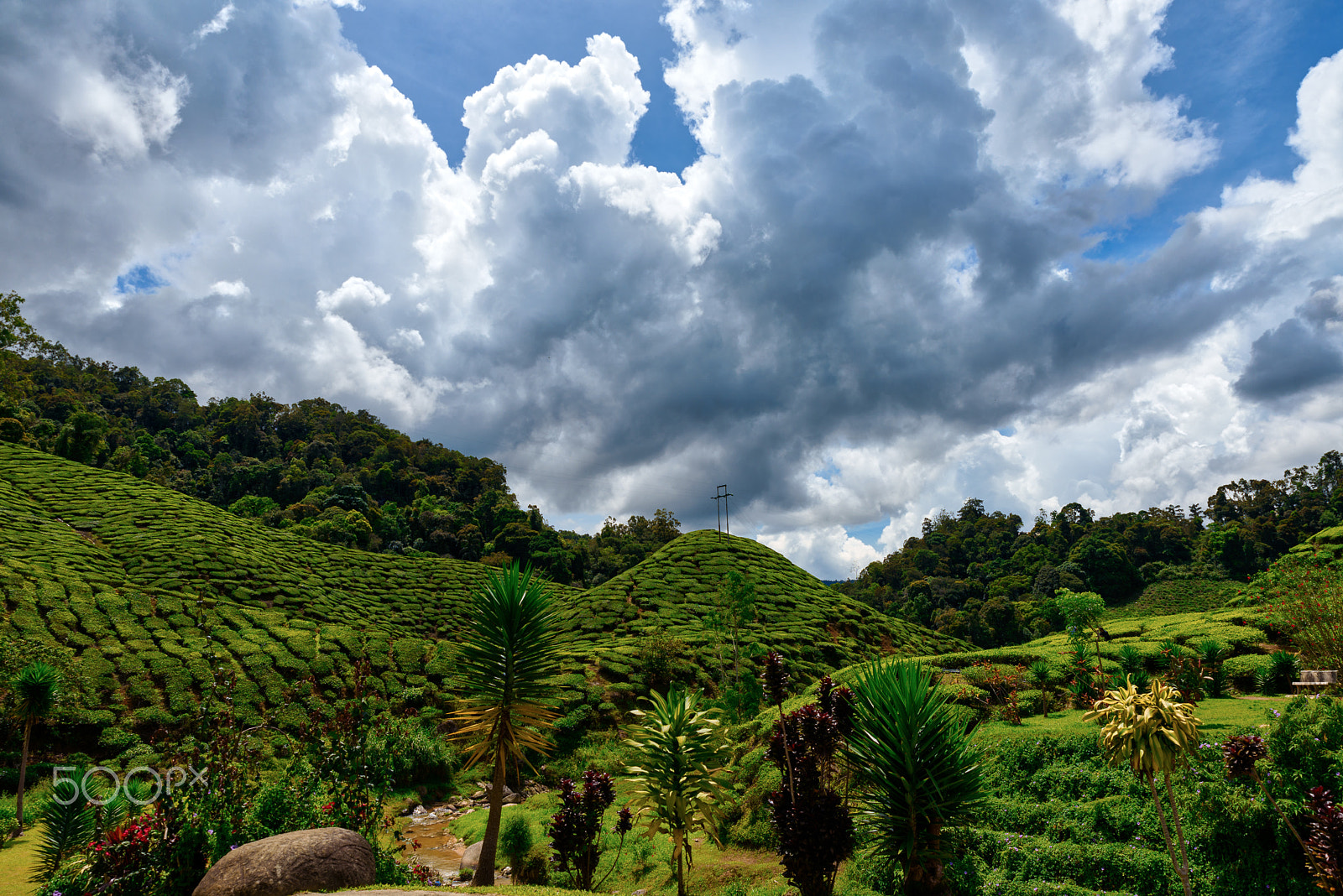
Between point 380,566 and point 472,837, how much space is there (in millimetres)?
33364

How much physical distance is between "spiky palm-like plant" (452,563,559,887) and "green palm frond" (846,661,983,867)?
5.23 m

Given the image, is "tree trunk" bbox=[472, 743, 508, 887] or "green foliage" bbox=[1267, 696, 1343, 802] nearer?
"green foliage" bbox=[1267, 696, 1343, 802]

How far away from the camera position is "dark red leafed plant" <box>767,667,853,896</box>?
6.74 m

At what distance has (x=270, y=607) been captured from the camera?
31594 mm

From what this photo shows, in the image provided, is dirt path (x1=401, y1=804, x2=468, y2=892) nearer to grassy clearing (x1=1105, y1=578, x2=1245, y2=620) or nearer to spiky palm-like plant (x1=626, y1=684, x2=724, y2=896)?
spiky palm-like plant (x1=626, y1=684, x2=724, y2=896)

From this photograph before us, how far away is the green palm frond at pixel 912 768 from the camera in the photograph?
553 cm

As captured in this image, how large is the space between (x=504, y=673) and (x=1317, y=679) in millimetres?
15313

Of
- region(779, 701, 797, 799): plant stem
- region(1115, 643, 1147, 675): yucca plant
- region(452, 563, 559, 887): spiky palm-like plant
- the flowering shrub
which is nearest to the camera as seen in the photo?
region(779, 701, 797, 799): plant stem

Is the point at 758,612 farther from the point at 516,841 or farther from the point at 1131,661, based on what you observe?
the point at 516,841

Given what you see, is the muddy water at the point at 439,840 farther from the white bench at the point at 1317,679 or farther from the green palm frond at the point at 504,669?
the white bench at the point at 1317,679

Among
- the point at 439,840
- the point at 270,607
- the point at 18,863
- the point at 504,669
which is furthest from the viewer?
the point at 270,607

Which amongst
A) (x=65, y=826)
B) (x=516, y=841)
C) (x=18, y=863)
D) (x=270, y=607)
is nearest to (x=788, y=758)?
(x=516, y=841)

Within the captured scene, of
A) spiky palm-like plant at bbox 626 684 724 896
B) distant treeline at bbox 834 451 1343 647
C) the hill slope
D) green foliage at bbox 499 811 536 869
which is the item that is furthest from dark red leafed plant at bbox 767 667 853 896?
distant treeline at bbox 834 451 1343 647

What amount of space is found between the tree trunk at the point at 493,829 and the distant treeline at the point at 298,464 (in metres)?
39.9
